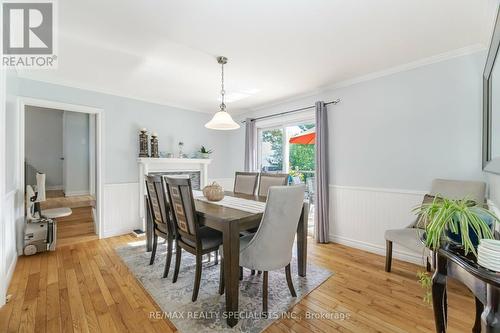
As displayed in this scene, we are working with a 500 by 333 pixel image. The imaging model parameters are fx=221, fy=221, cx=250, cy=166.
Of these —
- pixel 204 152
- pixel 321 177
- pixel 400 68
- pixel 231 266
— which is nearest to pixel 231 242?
pixel 231 266

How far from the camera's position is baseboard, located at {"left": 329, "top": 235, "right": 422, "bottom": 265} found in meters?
2.68

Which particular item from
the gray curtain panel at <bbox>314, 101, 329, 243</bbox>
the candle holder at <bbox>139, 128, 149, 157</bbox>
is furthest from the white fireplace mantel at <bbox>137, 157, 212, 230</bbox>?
the gray curtain panel at <bbox>314, 101, 329, 243</bbox>

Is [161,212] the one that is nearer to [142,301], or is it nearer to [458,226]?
[142,301]

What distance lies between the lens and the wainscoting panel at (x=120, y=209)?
11.9 feet

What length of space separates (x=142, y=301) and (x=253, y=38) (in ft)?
8.65

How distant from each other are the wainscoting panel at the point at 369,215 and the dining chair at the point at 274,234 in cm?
174

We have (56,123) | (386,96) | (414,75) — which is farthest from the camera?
(56,123)

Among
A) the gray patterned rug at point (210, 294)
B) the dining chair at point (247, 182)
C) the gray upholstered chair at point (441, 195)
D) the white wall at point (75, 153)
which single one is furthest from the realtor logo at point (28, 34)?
the white wall at point (75, 153)

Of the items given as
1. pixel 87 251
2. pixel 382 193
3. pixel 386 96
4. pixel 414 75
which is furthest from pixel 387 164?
pixel 87 251

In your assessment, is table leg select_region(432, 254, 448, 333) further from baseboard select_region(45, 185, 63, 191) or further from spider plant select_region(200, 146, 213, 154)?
baseboard select_region(45, 185, 63, 191)

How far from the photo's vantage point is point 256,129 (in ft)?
15.6

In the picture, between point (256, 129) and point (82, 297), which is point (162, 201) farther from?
point (256, 129)

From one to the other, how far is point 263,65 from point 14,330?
328cm

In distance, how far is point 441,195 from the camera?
234 centimetres
